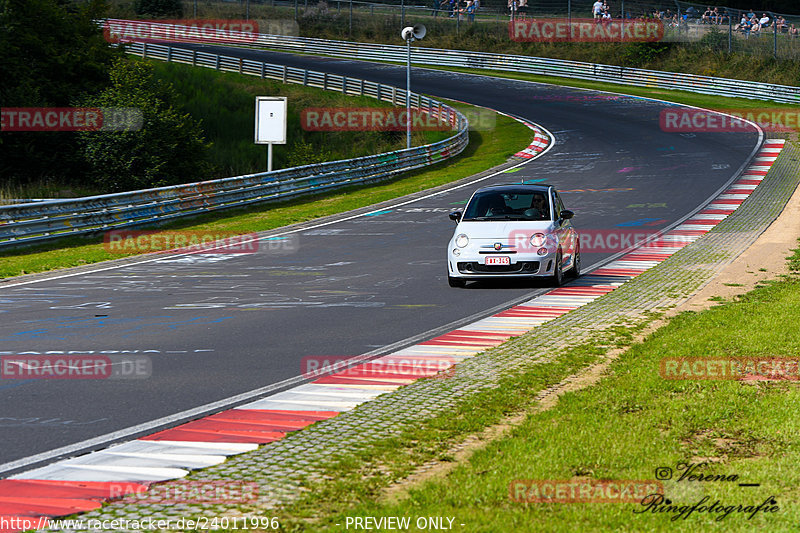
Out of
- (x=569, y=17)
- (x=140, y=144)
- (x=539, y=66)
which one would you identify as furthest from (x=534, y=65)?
(x=140, y=144)

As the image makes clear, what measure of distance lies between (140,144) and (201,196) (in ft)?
37.2

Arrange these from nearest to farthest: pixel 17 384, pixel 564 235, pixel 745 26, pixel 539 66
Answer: pixel 17 384, pixel 564 235, pixel 745 26, pixel 539 66

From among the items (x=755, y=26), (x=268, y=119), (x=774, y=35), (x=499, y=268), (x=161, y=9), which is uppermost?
(x=161, y=9)

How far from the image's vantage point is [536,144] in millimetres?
42094

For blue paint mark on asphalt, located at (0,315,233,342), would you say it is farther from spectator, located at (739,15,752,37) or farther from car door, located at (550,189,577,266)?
spectator, located at (739,15,752,37)

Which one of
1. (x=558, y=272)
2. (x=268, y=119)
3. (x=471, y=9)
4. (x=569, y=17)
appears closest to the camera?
(x=558, y=272)

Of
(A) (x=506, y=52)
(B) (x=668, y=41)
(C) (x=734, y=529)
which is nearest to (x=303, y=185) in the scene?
(C) (x=734, y=529)

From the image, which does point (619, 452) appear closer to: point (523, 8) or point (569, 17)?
point (569, 17)

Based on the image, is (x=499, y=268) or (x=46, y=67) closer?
(x=499, y=268)

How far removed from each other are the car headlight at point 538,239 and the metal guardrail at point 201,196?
12338mm

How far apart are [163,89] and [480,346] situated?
1294 inches

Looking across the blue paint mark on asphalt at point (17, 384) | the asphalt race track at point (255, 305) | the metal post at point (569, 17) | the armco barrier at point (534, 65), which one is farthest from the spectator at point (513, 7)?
the blue paint mark on asphalt at point (17, 384)

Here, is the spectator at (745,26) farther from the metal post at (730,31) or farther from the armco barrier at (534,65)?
the armco barrier at (534,65)

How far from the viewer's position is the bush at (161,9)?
8431cm
